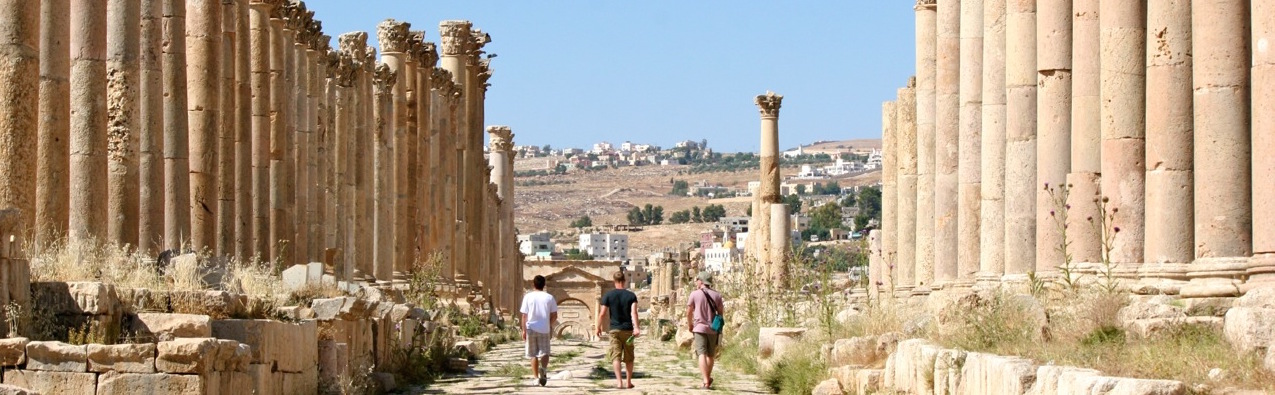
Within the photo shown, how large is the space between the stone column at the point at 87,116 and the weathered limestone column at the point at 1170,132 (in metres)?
10.3

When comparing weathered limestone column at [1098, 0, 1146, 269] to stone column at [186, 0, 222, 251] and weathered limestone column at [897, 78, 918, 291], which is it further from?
weathered limestone column at [897, 78, 918, 291]

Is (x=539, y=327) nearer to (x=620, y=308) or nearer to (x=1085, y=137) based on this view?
(x=620, y=308)

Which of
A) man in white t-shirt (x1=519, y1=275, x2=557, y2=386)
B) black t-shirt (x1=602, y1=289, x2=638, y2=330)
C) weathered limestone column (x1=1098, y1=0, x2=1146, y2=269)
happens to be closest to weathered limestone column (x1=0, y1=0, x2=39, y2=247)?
man in white t-shirt (x1=519, y1=275, x2=557, y2=386)

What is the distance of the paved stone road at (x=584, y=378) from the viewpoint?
2252 centimetres

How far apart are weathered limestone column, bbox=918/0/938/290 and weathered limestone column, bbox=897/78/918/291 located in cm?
246

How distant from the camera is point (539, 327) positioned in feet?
76.2

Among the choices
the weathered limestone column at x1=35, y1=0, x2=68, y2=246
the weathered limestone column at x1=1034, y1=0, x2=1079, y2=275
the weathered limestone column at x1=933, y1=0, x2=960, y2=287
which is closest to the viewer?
the weathered limestone column at x1=35, y1=0, x2=68, y2=246

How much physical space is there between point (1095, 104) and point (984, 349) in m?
7.42

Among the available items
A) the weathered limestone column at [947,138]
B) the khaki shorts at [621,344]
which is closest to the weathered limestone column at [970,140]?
the weathered limestone column at [947,138]

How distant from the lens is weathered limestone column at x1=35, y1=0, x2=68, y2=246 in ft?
61.1

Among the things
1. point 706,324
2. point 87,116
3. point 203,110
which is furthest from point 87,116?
point 706,324

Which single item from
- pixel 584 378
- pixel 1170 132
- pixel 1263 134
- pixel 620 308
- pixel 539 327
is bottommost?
pixel 584 378

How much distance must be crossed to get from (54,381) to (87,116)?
587 cm

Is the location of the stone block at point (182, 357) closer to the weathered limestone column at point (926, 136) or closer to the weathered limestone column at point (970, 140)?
the weathered limestone column at point (970, 140)
